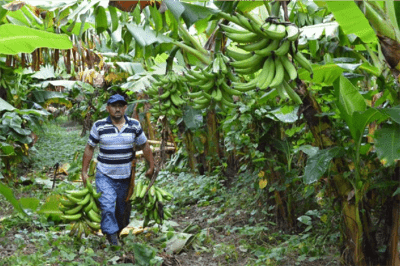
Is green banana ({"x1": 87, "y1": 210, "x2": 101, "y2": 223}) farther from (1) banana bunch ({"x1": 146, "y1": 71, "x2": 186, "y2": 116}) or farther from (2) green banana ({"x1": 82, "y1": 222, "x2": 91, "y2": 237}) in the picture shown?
(1) banana bunch ({"x1": 146, "y1": 71, "x2": 186, "y2": 116})

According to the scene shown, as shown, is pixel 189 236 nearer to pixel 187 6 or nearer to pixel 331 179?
pixel 331 179

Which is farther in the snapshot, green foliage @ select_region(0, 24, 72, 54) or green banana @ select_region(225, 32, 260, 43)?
green foliage @ select_region(0, 24, 72, 54)

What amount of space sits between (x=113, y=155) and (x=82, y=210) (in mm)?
614

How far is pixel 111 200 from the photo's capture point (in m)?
4.30

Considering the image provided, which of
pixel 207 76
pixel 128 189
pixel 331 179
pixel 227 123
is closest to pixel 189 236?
pixel 128 189

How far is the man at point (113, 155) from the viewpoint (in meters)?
4.23

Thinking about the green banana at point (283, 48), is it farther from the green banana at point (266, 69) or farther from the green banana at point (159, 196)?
the green banana at point (159, 196)

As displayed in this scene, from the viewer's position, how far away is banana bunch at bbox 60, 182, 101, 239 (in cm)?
424

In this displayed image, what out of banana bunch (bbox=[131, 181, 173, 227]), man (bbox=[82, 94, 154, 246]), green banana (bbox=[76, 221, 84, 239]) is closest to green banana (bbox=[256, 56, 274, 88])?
man (bbox=[82, 94, 154, 246])

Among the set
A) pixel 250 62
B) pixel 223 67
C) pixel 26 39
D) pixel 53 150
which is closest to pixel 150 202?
pixel 223 67

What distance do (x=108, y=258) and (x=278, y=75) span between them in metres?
2.65

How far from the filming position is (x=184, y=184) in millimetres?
7035

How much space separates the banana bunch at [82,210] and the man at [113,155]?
0.09 metres

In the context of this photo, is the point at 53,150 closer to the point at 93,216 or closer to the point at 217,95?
the point at 93,216
